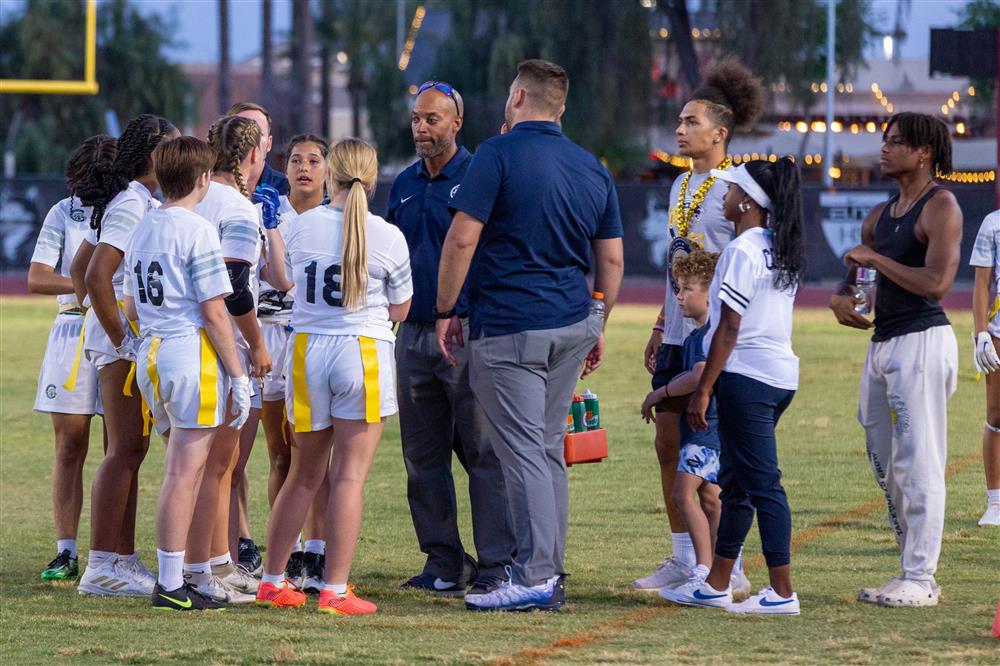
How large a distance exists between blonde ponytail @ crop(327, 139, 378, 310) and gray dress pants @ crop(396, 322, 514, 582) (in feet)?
2.47

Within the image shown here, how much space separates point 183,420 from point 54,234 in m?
1.50

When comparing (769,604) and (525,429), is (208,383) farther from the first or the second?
(769,604)

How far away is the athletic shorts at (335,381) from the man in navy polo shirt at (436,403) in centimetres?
65

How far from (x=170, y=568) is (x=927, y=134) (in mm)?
3480

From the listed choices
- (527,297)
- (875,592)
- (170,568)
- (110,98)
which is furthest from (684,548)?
(110,98)

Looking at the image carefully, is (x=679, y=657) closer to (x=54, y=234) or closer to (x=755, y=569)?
(x=755, y=569)

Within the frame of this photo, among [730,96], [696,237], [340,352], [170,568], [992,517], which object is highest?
[730,96]

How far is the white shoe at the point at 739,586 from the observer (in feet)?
21.2

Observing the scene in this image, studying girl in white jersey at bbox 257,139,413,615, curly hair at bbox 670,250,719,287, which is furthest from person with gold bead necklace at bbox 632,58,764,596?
girl in white jersey at bbox 257,139,413,615

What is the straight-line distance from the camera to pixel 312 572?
680 centimetres

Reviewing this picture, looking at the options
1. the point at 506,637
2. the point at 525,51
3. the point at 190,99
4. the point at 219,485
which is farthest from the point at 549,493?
the point at 190,99

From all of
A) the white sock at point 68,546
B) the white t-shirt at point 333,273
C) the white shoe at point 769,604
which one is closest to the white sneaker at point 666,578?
the white shoe at point 769,604

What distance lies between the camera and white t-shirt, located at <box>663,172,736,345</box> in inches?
262

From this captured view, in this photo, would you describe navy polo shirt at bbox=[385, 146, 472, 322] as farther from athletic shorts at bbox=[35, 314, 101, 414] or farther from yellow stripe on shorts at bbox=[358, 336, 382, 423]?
athletic shorts at bbox=[35, 314, 101, 414]
